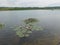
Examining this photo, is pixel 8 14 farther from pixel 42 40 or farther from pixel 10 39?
pixel 42 40

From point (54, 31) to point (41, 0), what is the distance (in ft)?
2.44

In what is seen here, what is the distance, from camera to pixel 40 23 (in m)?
2.01

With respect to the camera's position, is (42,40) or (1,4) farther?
(1,4)

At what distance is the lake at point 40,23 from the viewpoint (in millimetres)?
1659

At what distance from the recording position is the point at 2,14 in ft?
7.57

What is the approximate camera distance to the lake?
5.44ft

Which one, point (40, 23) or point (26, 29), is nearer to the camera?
point (26, 29)

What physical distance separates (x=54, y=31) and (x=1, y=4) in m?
1.07

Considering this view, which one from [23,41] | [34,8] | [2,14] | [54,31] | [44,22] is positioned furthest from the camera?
[34,8]

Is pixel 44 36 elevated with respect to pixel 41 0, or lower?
lower

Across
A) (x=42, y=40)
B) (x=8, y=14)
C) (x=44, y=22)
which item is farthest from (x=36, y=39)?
(x=8, y=14)

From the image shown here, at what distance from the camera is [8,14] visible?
232 cm

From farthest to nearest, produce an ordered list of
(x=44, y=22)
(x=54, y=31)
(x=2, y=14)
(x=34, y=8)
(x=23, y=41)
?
(x=34, y=8)
(x=2, y=14)
(x=44, y=22)
(x=54, y=31)
(x=23, y=41)

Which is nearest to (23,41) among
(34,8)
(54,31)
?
(54,31)
